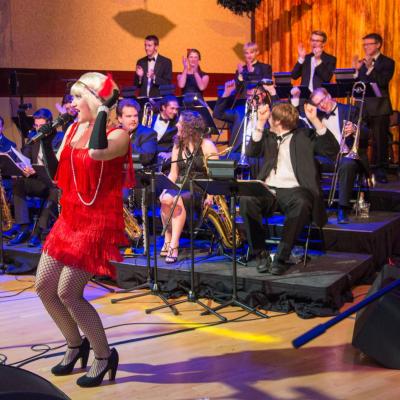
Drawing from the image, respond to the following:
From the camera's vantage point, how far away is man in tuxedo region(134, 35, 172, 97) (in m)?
8.48

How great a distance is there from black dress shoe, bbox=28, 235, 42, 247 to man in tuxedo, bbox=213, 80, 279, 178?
208 centimetres

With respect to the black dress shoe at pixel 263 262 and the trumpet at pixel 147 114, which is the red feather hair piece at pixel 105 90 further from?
the trumpet at pixel 147 114

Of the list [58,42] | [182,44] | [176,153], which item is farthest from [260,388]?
[182,44]

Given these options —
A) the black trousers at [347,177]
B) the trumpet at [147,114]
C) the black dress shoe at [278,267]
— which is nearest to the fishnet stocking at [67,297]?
the black dress shoe at [278,267]

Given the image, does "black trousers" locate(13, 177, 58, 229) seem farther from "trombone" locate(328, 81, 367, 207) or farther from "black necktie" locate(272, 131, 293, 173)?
"trombone" locate(328, 81, 367, 207)

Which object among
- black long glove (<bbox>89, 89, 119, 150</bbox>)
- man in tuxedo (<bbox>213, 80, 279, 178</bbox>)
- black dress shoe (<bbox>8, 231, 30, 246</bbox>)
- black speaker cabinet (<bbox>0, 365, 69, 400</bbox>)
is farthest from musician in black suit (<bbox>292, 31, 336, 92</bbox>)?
black speaker cabinet (<bbox>0, 365, 69, 400</bbox>)

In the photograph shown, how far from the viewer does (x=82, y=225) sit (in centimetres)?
335

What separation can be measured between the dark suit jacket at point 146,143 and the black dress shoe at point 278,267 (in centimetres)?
183

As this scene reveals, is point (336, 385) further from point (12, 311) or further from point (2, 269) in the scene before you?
point (2, 269)

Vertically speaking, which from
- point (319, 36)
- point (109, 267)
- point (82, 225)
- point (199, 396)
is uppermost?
point (319, 36)

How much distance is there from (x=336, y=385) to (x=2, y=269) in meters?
3.77

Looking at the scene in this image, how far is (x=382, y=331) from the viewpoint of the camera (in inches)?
149

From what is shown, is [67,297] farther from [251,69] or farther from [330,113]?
[251,69]

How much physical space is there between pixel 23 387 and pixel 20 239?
17.7 ft
